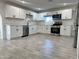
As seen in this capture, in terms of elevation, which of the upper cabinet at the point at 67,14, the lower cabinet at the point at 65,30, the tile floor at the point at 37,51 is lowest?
the tile floor at the point at 37,51

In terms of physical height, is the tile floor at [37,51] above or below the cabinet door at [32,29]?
below

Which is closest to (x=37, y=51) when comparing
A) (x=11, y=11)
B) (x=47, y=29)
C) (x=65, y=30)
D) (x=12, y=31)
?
(x=12, y=31)

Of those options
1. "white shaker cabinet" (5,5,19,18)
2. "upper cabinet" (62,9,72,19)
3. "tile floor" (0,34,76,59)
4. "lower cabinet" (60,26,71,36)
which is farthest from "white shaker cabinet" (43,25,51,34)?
"tile floor" (0,34,76,59)

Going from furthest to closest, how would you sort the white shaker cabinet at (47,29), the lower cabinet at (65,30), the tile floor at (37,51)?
the white shaker cabinet at (47,29) < the lower cabinet at (65,30) < the tile floor at (37,51)

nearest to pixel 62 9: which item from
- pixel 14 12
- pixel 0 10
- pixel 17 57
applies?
pixel 14 12

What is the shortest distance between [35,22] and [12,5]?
3.83 m

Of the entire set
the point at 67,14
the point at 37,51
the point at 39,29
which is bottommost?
the point at 37,51

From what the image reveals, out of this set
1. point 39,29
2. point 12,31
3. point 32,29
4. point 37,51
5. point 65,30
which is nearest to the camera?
point 37,51

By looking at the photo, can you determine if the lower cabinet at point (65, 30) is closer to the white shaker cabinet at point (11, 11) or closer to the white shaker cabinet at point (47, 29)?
the white shaker cabinet at point (47, 29)

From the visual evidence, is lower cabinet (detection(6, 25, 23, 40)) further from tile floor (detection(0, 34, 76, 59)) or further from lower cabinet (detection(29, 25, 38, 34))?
lower cabinet (detection(29, 25, 38, 34))

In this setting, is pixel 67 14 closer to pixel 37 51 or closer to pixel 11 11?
pixel 11 11

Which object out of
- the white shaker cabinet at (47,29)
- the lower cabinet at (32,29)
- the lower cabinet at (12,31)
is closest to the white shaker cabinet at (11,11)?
the lower cabinet at (12,31)

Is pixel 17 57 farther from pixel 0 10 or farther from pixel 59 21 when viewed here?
pixel 59 21

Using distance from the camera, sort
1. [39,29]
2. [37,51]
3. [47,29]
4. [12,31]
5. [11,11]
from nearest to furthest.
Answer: [37,51], [12,31], [11,11], [47,29], [39,29]
